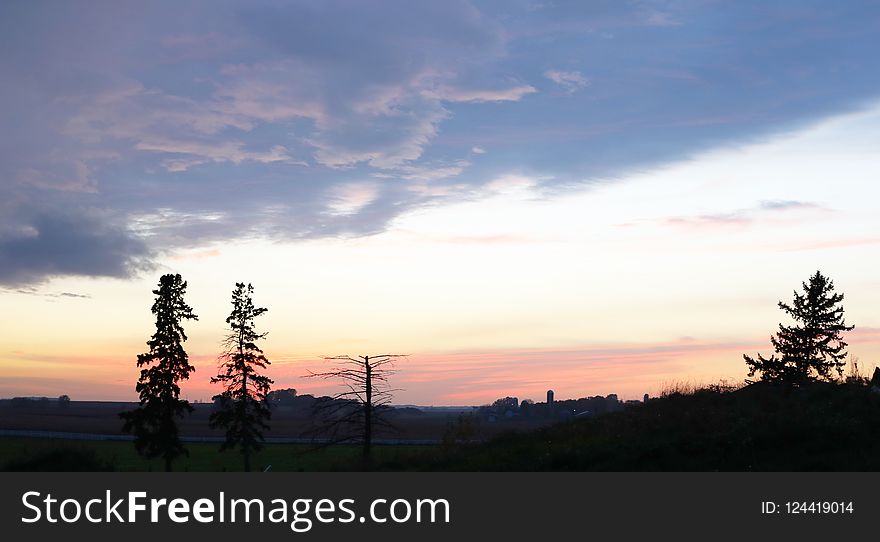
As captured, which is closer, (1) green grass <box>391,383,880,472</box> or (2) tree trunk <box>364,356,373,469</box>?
(1) green grass <box>391,383,880,472</box>

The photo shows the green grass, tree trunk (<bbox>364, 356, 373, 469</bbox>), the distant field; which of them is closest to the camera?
the green grass

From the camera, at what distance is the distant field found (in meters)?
34.0

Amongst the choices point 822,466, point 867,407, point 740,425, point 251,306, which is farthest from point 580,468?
point 251,306

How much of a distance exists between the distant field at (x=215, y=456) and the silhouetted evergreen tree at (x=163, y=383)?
93.6 inches

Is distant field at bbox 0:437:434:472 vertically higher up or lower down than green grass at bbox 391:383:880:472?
lower down

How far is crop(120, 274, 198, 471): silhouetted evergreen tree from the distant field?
2377 mm

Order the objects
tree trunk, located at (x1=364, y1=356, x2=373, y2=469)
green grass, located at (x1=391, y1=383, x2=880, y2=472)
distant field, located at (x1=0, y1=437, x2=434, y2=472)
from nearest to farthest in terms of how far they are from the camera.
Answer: green grass, located at (x1=391, y1=383, x2=880, y2=472) < distant field, located at (x1=0, y1=437, x2=434, y2=472) < tree trunk, located at (x1=364, y1=356, x2=373, y2=469)

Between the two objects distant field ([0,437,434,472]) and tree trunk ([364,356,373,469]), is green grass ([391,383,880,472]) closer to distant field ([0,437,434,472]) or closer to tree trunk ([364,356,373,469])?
distant field ([0,437,434,472])

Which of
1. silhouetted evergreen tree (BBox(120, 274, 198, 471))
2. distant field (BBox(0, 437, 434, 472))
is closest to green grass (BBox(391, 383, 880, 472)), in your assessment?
distant field (BBox(0, 437, 434, 472))

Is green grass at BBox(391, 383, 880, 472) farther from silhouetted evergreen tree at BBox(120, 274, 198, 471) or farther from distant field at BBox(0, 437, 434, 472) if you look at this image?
silhouetted evergreen tree at BBox(120, 274, 198, 471)

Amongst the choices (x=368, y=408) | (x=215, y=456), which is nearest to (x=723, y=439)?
(x=368, y=408)

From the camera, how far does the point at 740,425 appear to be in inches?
1073

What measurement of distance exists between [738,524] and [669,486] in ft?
7.20

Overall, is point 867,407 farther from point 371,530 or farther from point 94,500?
point 94,500
